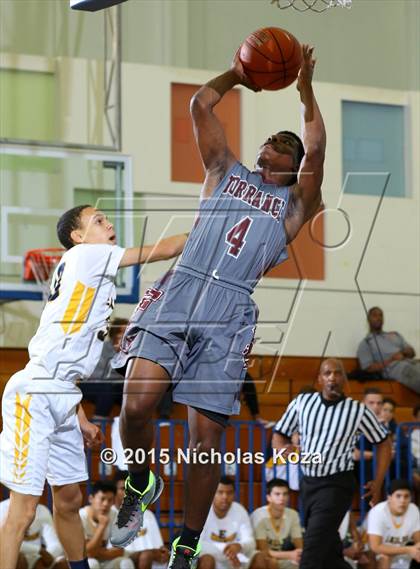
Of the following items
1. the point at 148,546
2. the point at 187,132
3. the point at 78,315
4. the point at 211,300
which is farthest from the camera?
the point at 187,132

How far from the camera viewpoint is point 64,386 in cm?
546

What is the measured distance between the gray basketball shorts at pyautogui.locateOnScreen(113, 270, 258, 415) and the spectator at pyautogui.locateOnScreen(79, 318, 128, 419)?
4674 mm

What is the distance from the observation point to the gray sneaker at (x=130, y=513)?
18.1 feet

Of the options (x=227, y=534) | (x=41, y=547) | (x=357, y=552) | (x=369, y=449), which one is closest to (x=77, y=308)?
(x=41, y=547)

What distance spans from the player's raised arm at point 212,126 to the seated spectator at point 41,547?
12.5 feet

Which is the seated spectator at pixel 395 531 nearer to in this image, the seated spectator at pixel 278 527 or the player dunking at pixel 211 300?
the seated spectator at pixel 278 527

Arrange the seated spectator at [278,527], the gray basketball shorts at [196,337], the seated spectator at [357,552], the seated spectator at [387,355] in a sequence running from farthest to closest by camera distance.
Result: the seated spectator at [387,355], the seated spectator at [357,552], the seated spectator at [278,527], the gray basketball shorts at [196,337]

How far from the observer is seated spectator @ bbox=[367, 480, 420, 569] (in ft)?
29.7

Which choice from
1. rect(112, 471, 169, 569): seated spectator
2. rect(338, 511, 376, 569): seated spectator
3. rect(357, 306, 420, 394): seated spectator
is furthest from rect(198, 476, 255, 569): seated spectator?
rect(357, 306, 420, 394): seated spectator

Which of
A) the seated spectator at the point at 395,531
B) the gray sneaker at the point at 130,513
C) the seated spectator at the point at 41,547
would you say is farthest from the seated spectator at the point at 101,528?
the gray sneaker at the point at 130,513

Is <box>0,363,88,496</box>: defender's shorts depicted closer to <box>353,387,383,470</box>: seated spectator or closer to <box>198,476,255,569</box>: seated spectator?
<box>198,476,255,569</box>: seated spectator

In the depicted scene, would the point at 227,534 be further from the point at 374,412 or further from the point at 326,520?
the point at 374,412

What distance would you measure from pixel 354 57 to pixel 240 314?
826cm

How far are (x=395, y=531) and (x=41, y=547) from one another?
9.39 ft
